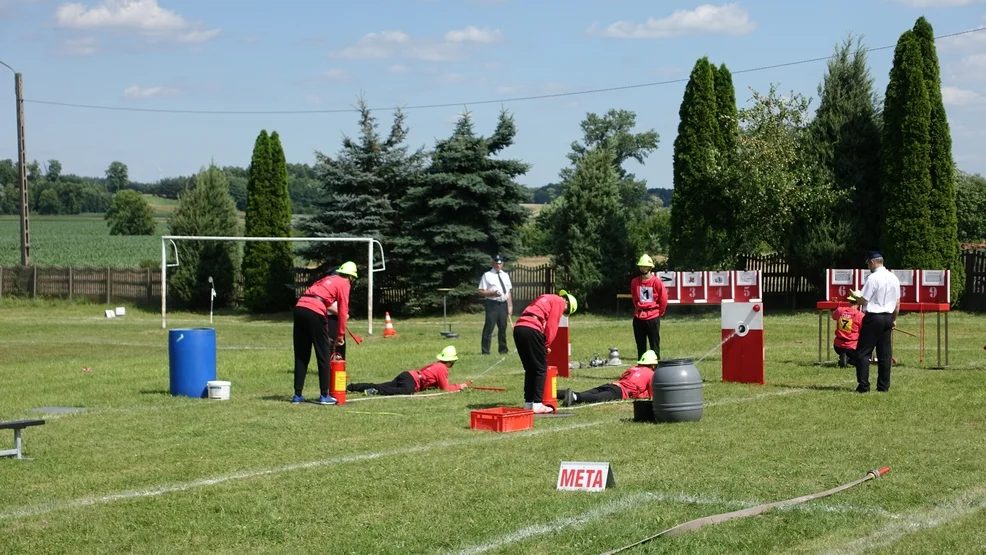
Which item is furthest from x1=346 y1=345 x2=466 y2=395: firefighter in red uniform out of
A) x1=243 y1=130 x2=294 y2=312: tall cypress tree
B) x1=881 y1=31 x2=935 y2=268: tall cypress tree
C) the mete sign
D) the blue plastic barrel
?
x1=243 y1=130 x2=294 y2=312: tall cypress tree

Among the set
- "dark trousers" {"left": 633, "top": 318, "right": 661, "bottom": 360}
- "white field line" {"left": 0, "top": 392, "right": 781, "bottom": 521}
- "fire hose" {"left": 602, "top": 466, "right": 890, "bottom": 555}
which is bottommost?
"white field line" {"left": 0, "top": 392, "right": 781, "bottom": 521}

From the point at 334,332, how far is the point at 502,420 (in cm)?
492

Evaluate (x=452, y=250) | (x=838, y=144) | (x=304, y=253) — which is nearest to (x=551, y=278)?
(x=452, y=250)

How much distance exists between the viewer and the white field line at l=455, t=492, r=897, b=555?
7176 millimetres

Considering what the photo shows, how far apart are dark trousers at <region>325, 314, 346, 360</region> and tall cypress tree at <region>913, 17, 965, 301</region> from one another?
23655 millimetres

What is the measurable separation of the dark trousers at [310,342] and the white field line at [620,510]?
23.8ft

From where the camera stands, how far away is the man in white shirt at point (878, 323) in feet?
48.5

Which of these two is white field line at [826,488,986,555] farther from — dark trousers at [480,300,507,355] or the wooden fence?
the wooden fence

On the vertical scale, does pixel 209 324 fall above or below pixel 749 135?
below

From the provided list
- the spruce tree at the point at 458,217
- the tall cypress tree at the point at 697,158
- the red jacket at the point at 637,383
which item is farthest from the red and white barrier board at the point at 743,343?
the spruce tree at the point at 458,217

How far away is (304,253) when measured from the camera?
149 ft

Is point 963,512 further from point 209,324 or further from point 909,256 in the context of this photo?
point 209,324

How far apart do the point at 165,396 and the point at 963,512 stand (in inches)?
467

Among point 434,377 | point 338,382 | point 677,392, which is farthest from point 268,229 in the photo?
point 677,392
